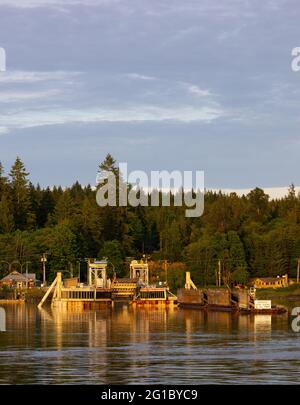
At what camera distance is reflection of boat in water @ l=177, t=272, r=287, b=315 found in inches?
5231

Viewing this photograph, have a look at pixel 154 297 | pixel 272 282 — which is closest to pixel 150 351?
pixel 154 297

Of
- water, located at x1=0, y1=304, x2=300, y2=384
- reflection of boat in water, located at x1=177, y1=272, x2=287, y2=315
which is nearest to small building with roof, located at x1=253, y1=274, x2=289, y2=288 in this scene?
reflection of boat in water, located at x1=177, y1=272, x2=287, y2=315

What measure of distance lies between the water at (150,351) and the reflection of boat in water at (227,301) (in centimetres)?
1267

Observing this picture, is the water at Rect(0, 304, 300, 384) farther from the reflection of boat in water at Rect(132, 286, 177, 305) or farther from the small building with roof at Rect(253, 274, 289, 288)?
the small building with roof at Rect(253, 274, 289, 288)

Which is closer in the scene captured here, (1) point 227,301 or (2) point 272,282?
(1) point 227,301

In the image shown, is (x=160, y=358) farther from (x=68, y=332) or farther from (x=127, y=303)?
(x=127, y=303)

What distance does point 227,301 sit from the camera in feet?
484

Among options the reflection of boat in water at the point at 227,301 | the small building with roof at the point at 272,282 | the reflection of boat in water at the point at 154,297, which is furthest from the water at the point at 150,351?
the small building with roof at the point at 272,282

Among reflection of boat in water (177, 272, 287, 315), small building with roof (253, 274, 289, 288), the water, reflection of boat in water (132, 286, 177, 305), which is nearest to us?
the water

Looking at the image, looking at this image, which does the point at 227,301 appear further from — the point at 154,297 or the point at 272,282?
the point at 272,282

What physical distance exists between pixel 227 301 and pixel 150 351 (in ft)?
238

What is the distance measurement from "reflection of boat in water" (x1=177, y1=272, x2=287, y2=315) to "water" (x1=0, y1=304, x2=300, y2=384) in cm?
1267

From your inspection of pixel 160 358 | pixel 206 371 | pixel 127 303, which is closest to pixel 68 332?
pixel 160 358

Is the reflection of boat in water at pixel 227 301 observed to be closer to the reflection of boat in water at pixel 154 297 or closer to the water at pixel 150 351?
the reflection of boat in water at pixel 154 297
